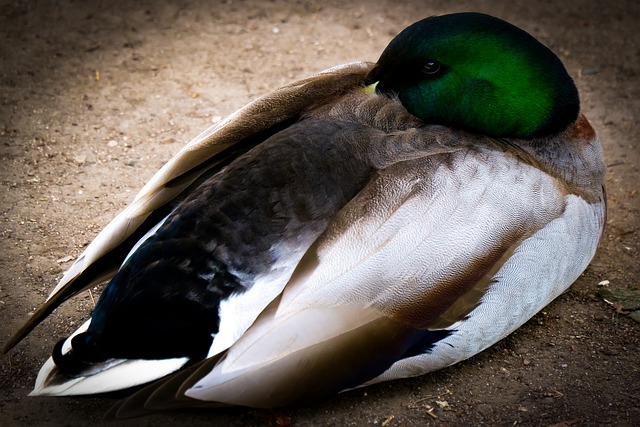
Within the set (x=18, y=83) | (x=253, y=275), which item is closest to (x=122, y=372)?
(x=253, y=275)

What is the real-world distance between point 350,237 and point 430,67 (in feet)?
2.39

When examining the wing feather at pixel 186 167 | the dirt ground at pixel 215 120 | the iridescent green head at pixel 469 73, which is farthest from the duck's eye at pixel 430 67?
the dirt ground at pixel 215 120

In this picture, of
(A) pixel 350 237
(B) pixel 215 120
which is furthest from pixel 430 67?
(B) pixel 215 120

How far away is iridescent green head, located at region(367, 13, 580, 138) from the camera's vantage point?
108 inches

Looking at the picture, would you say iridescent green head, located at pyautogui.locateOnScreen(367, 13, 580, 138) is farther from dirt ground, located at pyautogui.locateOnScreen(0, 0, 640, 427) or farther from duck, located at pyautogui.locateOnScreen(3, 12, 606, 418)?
dirt ground, located at pyautogui.locateOnScreen(0, 0, 640, 427)

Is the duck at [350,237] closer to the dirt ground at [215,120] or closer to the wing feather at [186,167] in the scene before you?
the wing feather at [186,167]

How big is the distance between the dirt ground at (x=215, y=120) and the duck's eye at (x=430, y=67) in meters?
0.98

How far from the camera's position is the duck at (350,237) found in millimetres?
2320

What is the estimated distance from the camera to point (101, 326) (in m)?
2.38

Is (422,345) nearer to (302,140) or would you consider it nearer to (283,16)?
(302,140)

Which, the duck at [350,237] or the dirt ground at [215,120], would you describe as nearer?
the duck at [350,237]

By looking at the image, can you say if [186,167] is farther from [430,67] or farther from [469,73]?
[469,73]

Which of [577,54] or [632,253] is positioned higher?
[577,54]

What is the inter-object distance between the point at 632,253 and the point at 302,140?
154 cm
